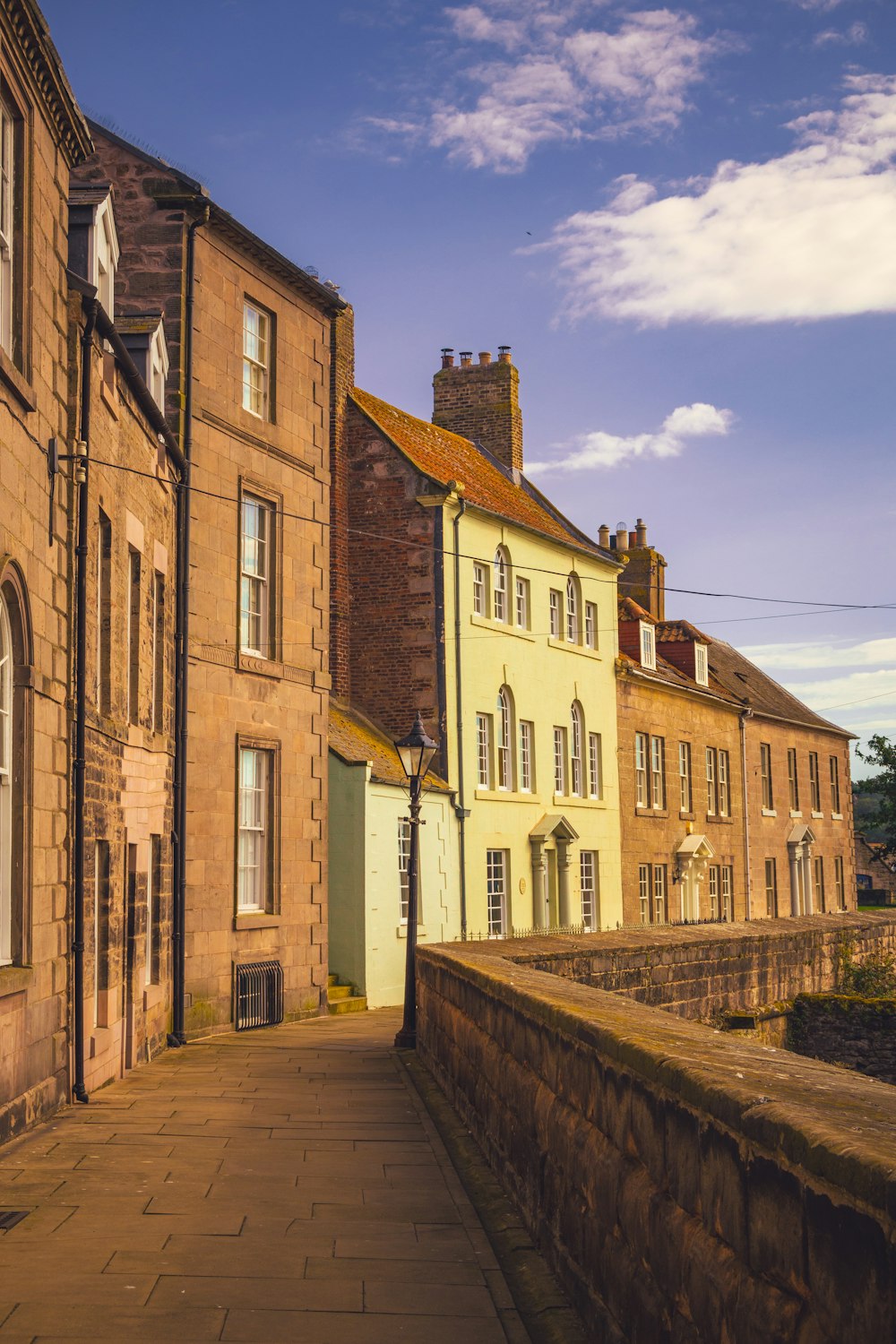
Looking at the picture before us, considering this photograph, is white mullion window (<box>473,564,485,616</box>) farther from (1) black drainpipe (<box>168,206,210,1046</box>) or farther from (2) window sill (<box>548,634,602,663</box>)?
(1) black drainpipe (<box>168,206,210,1046</box>)

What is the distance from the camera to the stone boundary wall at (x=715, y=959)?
630 inches

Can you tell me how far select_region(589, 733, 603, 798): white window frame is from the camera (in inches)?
1315

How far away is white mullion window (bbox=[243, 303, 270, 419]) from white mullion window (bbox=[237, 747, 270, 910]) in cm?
476

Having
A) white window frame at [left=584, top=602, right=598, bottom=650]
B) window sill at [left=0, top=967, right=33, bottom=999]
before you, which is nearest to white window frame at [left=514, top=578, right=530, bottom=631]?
white window frame at [left=584, top=602, right=598, bottom=650]

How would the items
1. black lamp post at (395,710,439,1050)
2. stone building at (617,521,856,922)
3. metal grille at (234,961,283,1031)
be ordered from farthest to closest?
stone building at (617,521,856,922)
metal grille at (234,961,283,1031)
black lamp post at (395,710,439,1050)

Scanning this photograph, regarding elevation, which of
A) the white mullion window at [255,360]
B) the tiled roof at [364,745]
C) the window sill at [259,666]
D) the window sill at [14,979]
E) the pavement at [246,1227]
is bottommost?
the pavement at [246,1227]

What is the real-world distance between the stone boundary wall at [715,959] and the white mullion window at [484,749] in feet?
20.8

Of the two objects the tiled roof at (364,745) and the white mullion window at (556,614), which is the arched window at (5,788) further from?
the white mullion window at (556,614)

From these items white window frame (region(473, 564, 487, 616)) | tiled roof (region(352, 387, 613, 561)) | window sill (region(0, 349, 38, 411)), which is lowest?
window sill (region(0, 349, 38, 411))

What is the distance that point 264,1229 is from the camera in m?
7.42

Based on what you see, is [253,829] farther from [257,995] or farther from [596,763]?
[596,763]

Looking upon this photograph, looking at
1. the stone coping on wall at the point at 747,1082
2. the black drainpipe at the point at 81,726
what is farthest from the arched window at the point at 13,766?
the stone coping on wall at the point at 747,1082

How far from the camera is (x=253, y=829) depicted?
19.9 m

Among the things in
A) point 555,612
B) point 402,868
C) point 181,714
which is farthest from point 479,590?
point 181,714
